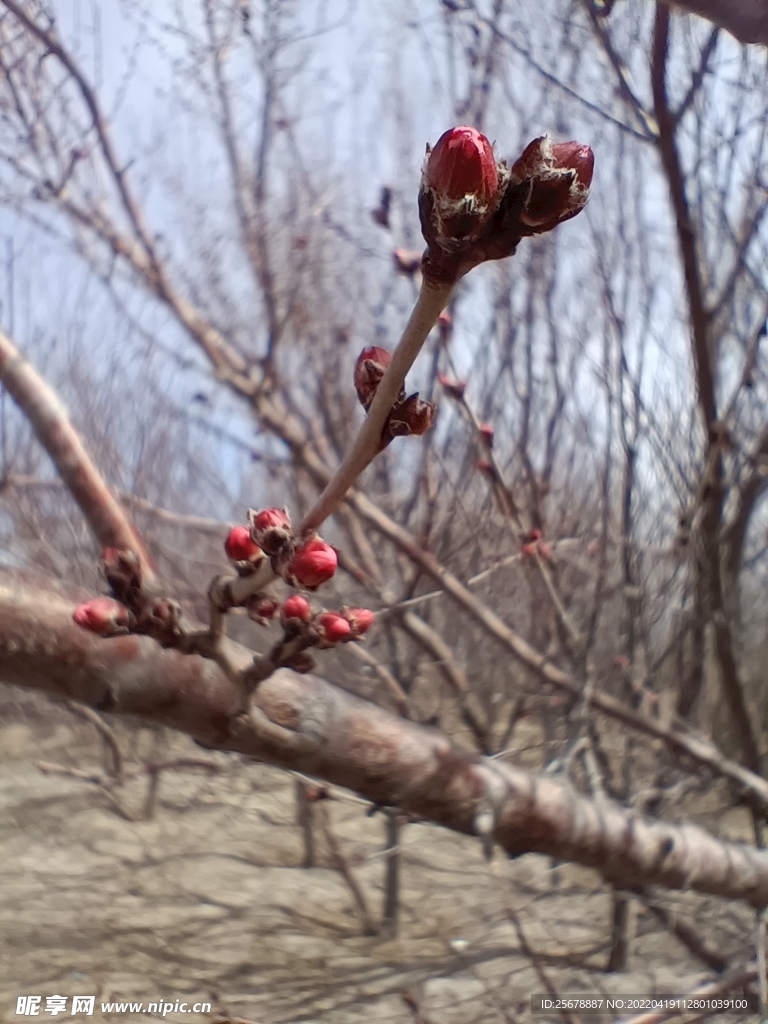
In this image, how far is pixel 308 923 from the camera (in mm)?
3391

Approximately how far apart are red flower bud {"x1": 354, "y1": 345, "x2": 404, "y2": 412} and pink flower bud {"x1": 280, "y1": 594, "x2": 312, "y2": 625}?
25cm

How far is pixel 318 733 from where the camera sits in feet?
2.47

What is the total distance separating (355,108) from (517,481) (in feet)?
5.67

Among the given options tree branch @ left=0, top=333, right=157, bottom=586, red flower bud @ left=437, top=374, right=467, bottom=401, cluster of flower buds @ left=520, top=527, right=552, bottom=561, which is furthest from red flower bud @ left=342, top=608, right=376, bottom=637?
cluster of flower buds @ left=520, top=527, right=552, bottom=561

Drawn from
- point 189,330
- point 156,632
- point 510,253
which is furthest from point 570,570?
point 510,253

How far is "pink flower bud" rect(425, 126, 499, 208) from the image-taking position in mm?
310

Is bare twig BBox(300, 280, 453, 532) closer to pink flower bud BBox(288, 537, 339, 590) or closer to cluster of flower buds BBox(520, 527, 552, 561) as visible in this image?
pink flower bud BBox(288, 537, 339, 590)

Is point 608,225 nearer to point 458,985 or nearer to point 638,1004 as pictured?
point 638,1004

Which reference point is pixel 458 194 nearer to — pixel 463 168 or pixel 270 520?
pixel 463 168

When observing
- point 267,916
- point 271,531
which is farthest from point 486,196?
point 267,916

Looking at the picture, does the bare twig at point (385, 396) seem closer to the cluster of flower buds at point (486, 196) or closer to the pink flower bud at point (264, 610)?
the cluster of flower buds at point (486, 196)

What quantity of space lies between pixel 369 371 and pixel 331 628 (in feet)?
0.91

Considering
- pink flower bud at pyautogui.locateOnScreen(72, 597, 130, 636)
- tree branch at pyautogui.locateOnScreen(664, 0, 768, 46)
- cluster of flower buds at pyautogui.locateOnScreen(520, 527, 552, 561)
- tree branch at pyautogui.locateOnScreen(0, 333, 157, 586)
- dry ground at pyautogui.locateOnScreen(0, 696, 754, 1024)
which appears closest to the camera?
pink flower bud at pyautogui.locateOnScreen(72, 597, 130, 636)

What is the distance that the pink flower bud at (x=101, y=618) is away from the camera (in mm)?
590
